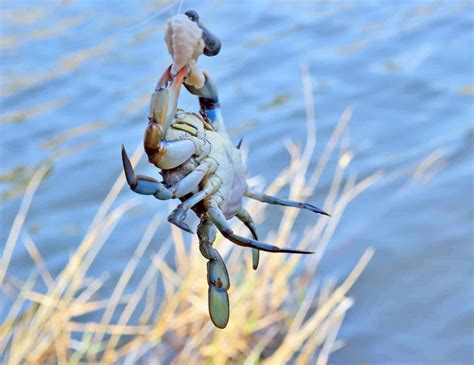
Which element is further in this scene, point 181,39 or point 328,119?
point 328,119

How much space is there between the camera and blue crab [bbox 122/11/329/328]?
24.3 inches

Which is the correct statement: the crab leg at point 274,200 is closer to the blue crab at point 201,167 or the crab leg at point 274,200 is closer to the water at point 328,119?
the blue crab at point 201,167

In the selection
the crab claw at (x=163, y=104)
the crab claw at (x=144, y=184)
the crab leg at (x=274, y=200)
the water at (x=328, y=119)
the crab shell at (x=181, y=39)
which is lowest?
the water at (x=328, y=119)

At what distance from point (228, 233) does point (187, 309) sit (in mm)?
2657

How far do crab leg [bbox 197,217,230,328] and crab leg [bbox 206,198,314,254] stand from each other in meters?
0.01

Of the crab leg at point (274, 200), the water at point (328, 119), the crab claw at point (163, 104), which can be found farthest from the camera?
the water at point (328, 119)

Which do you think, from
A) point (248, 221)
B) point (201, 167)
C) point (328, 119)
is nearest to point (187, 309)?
point (328, 119)

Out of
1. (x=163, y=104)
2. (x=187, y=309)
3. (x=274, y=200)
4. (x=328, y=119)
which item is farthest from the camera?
(x=328, y=119)

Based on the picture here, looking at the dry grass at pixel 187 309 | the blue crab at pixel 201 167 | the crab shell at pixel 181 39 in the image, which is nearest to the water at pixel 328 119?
the dry grass at pixel 187 309

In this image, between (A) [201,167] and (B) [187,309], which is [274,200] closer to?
(A) [201,167]

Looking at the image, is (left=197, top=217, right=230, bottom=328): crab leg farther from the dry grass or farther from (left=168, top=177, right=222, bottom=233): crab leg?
the dry grass

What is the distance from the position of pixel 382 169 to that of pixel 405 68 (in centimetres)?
105

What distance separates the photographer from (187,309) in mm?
3271

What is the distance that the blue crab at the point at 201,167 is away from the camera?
2.02 feet
